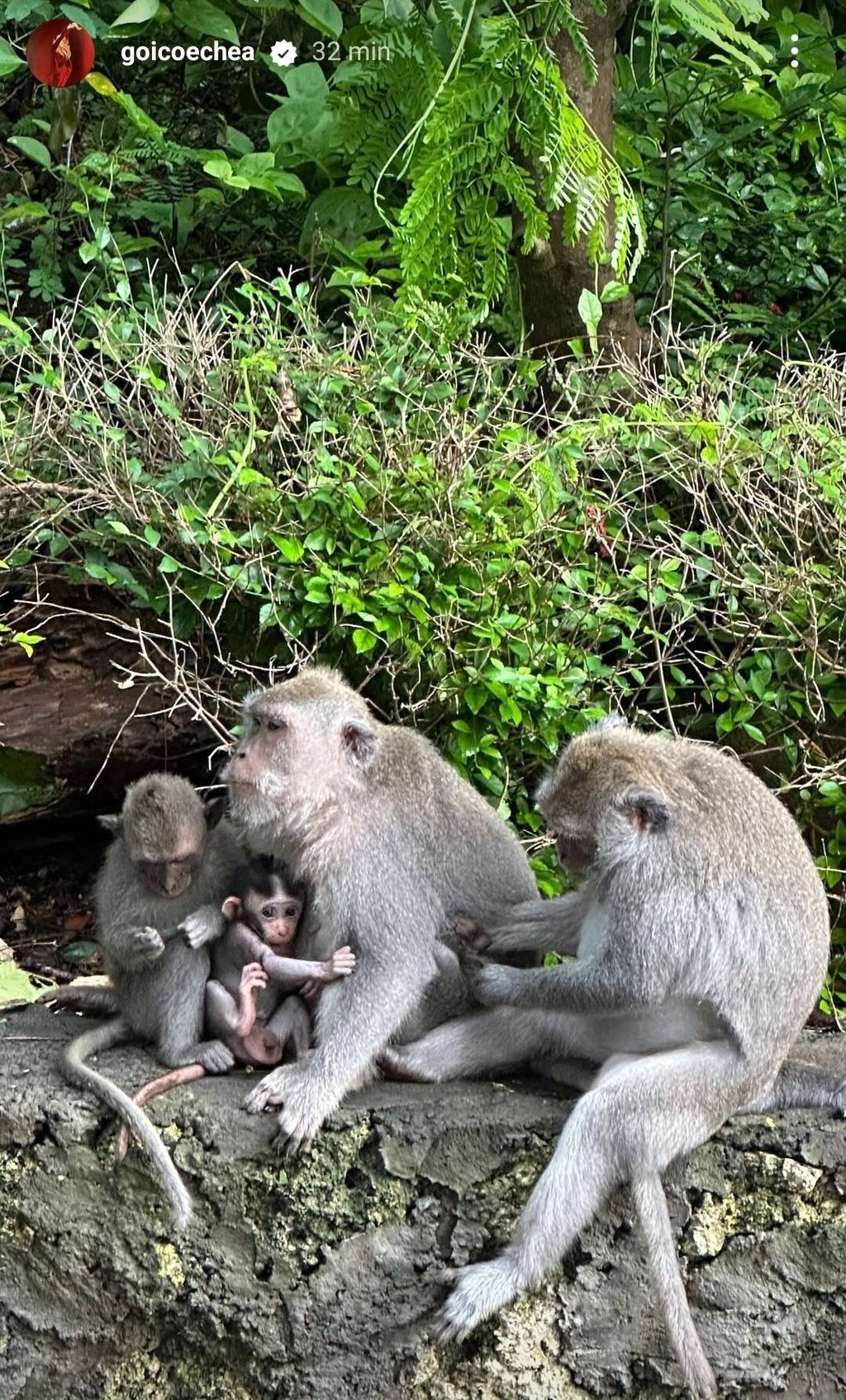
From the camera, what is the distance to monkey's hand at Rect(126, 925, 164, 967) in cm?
492

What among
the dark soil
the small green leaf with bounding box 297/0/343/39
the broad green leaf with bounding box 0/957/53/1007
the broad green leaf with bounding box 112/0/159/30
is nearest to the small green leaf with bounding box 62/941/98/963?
the dark soil

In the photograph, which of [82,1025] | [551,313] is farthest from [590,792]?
[551,313]

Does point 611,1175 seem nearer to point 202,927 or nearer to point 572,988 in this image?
point 572,988

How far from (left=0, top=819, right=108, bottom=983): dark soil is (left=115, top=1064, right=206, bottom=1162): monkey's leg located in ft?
6.23

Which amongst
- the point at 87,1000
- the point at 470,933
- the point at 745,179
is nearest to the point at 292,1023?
the point at 470,933

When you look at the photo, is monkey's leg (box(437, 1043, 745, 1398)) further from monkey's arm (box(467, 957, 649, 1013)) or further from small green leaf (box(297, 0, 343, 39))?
small green leaf (box(297, 0, 343, 39))

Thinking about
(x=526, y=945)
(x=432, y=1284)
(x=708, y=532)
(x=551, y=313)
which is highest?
(x=551, y=313)

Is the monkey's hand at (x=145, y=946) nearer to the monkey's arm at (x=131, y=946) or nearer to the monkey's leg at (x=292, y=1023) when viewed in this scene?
A: the monkey's arm at (x=131, y=946)

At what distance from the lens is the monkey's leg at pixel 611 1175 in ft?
14.5

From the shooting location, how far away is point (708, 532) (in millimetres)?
6902

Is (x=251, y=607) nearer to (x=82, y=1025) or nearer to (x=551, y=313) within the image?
(x=82, y=1025)

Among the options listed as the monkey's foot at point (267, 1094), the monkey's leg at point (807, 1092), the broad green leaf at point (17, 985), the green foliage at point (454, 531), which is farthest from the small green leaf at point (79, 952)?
the monkey's leg at point (807, 1092)

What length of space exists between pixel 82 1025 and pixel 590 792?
2188 mm

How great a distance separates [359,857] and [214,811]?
0.93 metres
